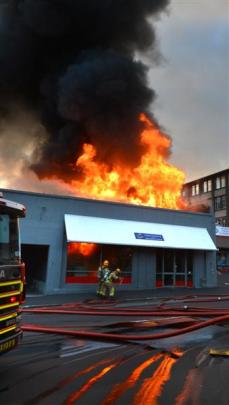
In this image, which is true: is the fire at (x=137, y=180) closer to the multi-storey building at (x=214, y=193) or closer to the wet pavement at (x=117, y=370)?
the wet pavement at (x=117, y=370)

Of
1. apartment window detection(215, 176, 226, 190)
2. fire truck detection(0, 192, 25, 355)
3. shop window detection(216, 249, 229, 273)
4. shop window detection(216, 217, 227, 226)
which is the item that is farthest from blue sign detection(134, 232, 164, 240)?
apartment window detection(215, 176, 226, 190)

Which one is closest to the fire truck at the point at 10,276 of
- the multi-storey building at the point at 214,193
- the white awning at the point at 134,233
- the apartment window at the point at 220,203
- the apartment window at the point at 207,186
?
the white awning at the point at 134,233

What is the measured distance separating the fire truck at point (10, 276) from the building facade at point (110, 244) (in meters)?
13.2

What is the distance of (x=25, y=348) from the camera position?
23.9ft

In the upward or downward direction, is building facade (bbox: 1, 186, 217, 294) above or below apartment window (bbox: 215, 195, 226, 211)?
Answer: below

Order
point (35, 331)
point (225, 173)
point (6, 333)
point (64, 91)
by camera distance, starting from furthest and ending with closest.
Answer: point (225, 173)
point (64, 91)
point (35, 331)
point (6, 333)

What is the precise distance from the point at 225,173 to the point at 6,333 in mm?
58996

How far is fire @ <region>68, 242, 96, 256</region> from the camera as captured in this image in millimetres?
20245

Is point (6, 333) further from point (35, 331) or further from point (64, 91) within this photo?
point (64, 91)

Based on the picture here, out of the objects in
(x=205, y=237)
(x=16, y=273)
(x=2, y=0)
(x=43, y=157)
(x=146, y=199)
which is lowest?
(x=16, y=273)

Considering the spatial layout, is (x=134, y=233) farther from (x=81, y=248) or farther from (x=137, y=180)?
(x=137, y=180)

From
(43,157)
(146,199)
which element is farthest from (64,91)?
(146,199)

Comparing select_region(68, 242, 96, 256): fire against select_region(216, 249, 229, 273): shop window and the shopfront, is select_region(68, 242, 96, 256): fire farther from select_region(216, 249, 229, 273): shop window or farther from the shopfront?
select_region(216, 249, 229, 273): shop window

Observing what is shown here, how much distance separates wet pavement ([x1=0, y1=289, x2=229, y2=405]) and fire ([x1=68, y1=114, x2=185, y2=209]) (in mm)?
16282
